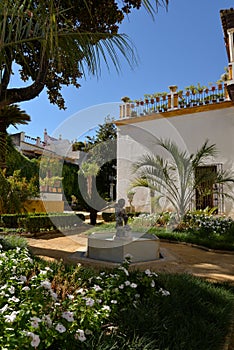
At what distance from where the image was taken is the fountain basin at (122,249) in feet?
19.3

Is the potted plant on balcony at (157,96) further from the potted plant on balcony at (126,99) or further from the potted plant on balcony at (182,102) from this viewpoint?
the potted plant on balcony at (126,99)

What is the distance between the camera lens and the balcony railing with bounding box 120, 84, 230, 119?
12.6 metres

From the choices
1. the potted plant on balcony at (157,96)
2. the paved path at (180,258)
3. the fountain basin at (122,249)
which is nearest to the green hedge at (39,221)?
the paved path at (180,258)

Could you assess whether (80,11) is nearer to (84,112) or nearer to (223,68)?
(84,112)

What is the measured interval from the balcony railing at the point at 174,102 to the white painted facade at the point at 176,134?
35cm

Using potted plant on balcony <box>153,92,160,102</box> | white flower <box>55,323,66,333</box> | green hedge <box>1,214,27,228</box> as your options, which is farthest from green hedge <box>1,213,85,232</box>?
white flower <box>55,323,66,333</box>

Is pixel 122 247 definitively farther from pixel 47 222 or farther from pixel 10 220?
pixel 10 220

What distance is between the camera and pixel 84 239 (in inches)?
352

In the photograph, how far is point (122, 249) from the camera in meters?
5.84

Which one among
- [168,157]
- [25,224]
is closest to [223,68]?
[168,157]

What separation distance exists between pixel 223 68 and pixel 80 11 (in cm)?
936

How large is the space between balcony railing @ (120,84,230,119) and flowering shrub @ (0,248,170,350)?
1100cm

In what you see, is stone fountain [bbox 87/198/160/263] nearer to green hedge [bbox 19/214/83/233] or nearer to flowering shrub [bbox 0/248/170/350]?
flowering shrub [bbox 0/248/170/350]

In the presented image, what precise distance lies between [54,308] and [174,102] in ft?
40.8
